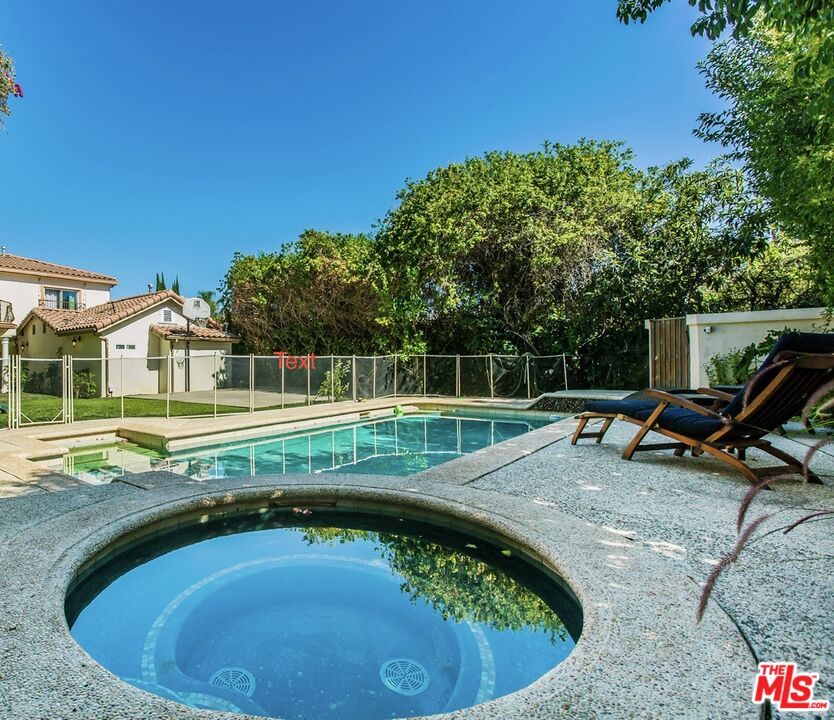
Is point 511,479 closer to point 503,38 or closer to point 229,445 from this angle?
point 229,445

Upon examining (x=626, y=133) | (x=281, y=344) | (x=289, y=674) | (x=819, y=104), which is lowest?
(x=289, y=674)

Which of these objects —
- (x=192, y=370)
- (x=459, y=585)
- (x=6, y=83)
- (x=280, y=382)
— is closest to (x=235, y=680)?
(x=459, y=585)

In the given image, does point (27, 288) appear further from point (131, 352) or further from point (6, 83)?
point (6, 83)

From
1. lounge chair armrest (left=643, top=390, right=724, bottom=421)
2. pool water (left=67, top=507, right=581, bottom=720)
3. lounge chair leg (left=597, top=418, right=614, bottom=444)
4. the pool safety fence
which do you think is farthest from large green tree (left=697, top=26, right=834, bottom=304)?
the pool safety fence

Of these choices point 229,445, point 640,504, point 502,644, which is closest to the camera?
point 502,644

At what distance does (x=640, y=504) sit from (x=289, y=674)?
2.71 metres

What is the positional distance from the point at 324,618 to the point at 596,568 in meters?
1.48

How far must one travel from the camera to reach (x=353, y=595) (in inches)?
115

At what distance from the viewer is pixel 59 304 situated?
24562 millimetres

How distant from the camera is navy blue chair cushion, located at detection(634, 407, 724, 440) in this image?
4.41 m

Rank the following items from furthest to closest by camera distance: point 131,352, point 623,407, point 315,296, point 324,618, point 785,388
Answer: point 131,352, point 315,296, point 623,407, point 785,388, point 324,618

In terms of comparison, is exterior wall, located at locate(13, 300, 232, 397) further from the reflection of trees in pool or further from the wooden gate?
the reflection of trees in pool

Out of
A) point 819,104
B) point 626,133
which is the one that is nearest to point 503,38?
point 626,133

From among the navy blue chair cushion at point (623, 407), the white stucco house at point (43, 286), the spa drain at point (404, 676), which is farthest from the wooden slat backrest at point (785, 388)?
the white stucco house at point (43, 286)
